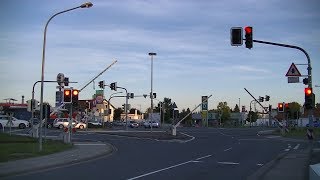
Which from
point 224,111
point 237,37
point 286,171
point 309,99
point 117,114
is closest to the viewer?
point 286,171

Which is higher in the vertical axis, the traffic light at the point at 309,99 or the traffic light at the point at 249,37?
the traffic light at the point at 249,37

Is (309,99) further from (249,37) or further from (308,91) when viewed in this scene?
(249,37)

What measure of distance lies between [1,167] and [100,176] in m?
4.67

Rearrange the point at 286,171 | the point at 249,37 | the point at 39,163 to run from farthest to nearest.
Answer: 1. the point at 249,37
2. the point at 39,163
3. the point at 286,171

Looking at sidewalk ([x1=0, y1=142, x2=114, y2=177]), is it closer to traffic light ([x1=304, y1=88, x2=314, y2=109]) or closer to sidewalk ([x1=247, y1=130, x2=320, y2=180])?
sidewalk ([x1=247, y1=130, x2=320, y2=180])

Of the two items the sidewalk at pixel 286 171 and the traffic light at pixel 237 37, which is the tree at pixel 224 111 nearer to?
the traffic light at pixel 237 37

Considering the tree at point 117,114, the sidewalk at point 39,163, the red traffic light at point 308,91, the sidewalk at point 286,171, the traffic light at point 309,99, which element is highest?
the tree at point 117,114

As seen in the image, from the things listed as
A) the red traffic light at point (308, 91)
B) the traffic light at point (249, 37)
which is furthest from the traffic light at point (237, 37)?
the red traffic light at point (308, 91)

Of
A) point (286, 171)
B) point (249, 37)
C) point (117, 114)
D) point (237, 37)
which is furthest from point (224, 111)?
point (286, 171)

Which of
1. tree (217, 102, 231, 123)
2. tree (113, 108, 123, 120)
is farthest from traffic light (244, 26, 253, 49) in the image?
tree (113, 108, 123, 120)

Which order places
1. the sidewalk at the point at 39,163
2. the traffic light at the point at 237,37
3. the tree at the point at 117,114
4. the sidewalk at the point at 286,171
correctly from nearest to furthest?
the sidewalk at the point at 286,171
the sidewalk at the point at 39,163
the traffic light at the point at 237,37
the tree at the point at 117,114

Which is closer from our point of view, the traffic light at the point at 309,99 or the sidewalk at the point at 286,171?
the sidewalk at the point at 286,171

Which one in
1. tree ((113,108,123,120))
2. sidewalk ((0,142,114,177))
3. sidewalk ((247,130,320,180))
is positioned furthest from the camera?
tree ((113,108,123,120))

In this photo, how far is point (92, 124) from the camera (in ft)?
279
